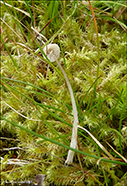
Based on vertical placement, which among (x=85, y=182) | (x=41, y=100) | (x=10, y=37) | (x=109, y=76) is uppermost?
(x=10, y=37)

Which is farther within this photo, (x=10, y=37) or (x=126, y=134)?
(x=10, y=37)

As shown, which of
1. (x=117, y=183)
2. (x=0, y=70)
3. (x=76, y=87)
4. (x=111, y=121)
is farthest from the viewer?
(x=0, y=70)

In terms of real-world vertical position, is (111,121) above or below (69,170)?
above

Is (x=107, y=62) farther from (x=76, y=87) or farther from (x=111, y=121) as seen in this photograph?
(x=111, y=121)

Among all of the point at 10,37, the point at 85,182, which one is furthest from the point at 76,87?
the point at 10,37

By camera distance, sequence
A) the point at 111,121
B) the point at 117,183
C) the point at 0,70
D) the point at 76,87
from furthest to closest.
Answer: the point at 0,70 < the point at 76,87 < the point at 111,121 < the point at 117,183

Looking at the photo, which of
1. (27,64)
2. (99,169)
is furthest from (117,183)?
(27,64)

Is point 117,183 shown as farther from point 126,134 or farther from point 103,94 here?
point 103,94
